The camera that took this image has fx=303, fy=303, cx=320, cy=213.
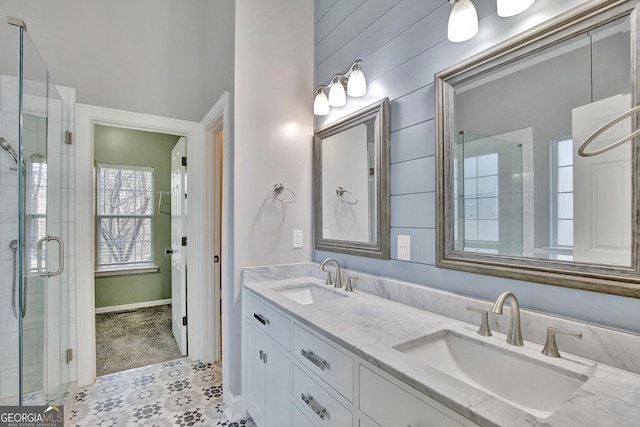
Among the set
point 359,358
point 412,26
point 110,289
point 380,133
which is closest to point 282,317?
point 359,358

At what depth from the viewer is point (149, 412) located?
1.96 metres

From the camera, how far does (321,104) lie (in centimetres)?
199

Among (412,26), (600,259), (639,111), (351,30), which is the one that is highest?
(351,30)

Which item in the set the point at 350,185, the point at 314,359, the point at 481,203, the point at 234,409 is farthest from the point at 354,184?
the point at 234,409

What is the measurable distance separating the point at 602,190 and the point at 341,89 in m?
1.37

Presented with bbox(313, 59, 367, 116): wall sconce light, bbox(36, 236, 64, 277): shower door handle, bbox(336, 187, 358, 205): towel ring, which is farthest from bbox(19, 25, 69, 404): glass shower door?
bbox(336, 187, 358, 205): towel ring

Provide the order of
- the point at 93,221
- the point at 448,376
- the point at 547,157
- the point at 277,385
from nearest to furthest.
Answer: the point at 448,376 < the point at 547,157 < the point at 277,385 < the point at 93,221

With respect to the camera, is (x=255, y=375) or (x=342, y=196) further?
(x=342, y=196)

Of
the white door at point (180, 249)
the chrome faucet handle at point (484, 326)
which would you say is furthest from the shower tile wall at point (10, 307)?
the chrome faucet handle at point (484, 326)

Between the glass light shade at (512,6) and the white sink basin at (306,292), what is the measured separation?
1.48 metres

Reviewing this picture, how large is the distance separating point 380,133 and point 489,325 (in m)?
1.03

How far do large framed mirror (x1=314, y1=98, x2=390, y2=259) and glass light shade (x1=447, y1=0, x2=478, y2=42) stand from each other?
0.46 meters

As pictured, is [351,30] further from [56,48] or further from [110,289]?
[110,289]

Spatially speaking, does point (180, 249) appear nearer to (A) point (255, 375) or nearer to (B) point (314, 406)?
(A) point (255, 375)
